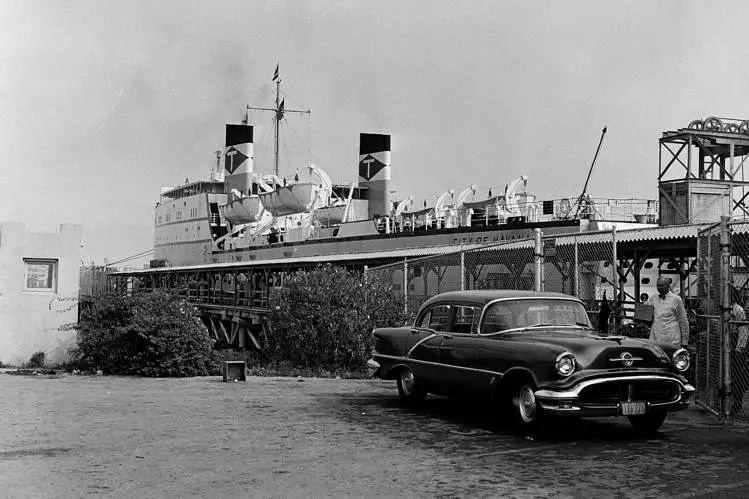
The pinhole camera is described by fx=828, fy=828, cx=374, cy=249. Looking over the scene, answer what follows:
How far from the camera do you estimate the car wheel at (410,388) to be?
1002 cm

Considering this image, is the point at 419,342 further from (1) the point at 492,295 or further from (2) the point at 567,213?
(2) the point at 567,213

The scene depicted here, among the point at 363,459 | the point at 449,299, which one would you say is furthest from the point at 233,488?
the point at 449,299

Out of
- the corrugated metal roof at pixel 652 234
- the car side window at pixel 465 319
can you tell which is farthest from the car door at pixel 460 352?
the corrugated metal roof at pixel 652 234

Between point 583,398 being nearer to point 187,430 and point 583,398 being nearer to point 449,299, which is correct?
point 449,299

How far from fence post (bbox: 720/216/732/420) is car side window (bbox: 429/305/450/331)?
9.73ft

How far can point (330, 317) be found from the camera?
16.5 meters

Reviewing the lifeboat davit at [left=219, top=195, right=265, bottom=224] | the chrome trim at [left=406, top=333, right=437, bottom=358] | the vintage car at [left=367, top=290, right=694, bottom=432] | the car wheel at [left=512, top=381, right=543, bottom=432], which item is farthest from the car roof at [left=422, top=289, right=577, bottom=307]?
the lifeboat davit at [left=219, top=195, right=265, bottom=224]

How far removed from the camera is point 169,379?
1485 cm

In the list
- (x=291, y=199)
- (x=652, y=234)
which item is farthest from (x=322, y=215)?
(x=652, y=234)

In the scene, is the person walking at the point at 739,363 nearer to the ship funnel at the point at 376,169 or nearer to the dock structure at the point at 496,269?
the dock structure at the point at 496,269

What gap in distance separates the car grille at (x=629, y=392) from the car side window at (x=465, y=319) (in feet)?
5.46

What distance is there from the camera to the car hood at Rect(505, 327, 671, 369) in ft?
25.7

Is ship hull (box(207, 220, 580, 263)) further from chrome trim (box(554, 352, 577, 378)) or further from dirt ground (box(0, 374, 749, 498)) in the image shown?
chrome trim (box(554, 352, 577, 378))

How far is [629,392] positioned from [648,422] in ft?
2.18
